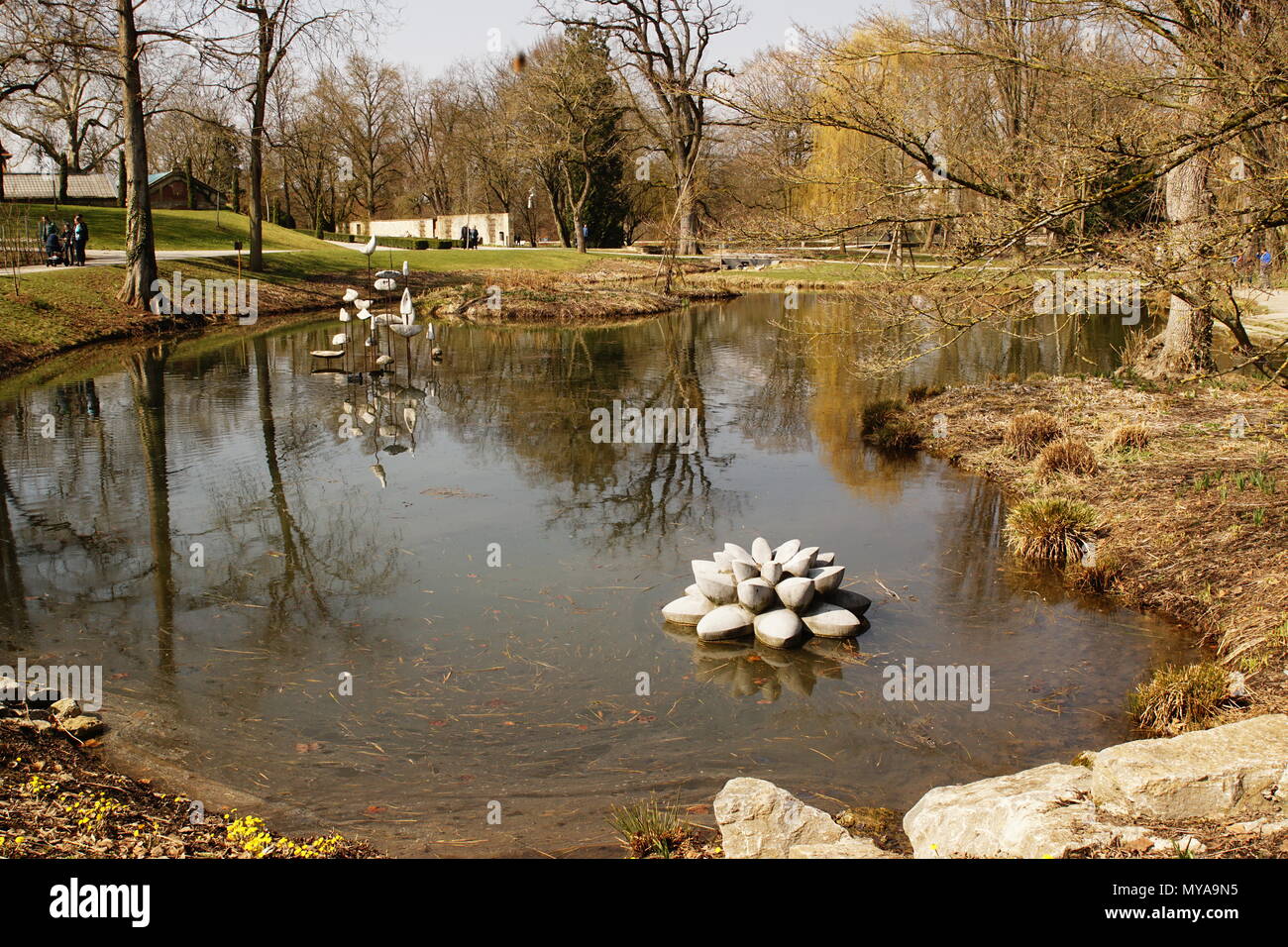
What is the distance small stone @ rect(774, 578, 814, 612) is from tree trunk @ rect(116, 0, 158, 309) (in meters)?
21.3

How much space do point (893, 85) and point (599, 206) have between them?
4624 centimetres

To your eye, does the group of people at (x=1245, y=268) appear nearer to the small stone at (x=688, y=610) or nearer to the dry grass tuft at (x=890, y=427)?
the small stone at (x=688, y=610)

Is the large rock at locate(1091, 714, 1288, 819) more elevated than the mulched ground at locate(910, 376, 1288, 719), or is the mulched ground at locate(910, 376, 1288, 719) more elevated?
the mulched ground at locate(910, 376, 1288, 719)

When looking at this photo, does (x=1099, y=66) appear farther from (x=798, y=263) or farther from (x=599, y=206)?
(x=599, y=206)

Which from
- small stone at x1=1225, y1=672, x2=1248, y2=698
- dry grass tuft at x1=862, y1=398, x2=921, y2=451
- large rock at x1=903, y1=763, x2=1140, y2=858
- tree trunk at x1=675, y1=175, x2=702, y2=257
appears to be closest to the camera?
large rock at x1=903, y1=763, x2=1140, y2=858

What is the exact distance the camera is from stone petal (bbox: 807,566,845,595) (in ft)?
24.7

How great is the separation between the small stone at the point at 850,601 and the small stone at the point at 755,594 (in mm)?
557

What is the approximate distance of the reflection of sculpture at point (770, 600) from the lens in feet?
23.8

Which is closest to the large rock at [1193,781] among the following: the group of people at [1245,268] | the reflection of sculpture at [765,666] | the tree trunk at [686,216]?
the reflection of sculpture at [765,666]

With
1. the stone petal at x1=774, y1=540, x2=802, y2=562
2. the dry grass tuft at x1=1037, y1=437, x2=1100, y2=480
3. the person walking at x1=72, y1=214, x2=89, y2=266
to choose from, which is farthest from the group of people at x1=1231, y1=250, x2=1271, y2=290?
the person walking at x1=72, y1=214, x2=89, y2=266

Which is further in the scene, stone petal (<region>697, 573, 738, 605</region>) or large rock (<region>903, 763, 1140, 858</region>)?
stone petal (<region>697, 573, 738, 605</region>)

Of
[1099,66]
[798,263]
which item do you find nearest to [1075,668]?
[1099,66]

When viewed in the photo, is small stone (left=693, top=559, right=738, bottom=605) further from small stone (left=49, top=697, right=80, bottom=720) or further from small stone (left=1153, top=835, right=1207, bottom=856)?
small stone (left=49, top=697, right=80, bottom=720)

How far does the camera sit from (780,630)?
23.5 feet
